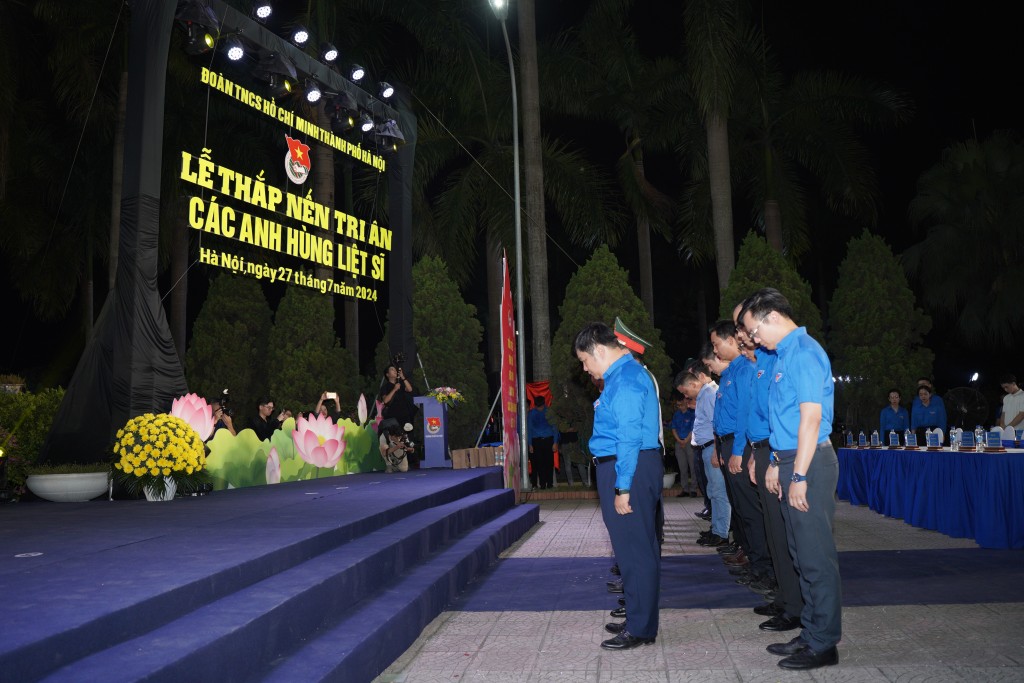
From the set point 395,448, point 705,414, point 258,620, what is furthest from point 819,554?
point 395,448

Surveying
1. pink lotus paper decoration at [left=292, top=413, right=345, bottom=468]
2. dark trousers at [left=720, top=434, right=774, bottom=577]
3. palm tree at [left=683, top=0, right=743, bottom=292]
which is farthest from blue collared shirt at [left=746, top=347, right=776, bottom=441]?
palm tree at [left=683, top=0, right=743, bottom=292]

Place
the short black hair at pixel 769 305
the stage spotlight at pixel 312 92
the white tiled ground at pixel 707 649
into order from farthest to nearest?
1. the stage spotlight at pixel 312 92
2. the short black hair at pixel 769 305
3. the white tiled ground at pixel 707 649

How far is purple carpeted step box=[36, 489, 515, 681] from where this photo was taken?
3.71m

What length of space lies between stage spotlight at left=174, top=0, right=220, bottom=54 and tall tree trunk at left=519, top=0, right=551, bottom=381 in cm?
922

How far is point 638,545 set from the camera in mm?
5703

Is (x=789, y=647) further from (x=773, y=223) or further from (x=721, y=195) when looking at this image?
(x=773, y=223)

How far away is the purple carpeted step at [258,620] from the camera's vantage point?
3709mm

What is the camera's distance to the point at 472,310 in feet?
80.2

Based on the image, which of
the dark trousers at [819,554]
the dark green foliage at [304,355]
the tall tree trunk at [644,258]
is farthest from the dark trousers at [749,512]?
the tall tree trunk at [644,258]

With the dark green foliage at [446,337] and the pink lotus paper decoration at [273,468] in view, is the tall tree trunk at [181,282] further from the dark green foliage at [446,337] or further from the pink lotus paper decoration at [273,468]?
the pink lotus paper decoration at [273,468]

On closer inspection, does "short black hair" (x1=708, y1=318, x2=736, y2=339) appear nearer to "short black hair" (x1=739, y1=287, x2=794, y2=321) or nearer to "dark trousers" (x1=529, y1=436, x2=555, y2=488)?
"short black hair" (x1=739, y1=287, x2=794, y2=321)

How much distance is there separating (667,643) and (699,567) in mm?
3110

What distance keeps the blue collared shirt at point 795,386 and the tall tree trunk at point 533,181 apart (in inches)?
595

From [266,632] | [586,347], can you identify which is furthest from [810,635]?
[266,632]
